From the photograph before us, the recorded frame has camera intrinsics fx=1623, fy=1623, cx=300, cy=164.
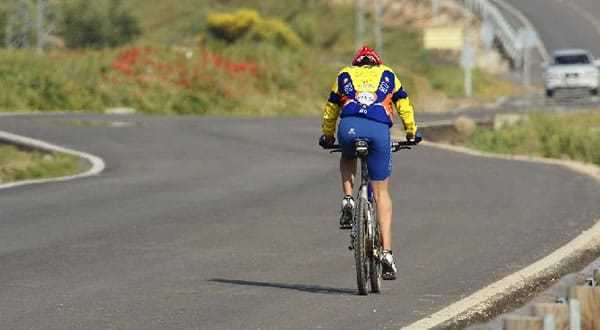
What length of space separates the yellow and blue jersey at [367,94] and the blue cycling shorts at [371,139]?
5 centimetres

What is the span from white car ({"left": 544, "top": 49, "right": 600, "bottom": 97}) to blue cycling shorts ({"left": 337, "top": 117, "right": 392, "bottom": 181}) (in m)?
41.1

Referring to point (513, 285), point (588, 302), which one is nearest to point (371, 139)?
point (513, 285)

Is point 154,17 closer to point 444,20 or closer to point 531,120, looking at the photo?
point 444,20

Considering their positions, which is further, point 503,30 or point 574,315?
point 503,30

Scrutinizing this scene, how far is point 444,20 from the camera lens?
78625mm

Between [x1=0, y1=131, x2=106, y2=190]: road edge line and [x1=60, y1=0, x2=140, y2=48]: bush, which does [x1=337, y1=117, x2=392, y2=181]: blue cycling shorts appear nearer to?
[x1=0, y1=131, x2=106, y2=190]: road edge line

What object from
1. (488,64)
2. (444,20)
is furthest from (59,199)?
(444,20)

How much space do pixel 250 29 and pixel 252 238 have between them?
65.8 meters

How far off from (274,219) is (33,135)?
14.9 meters

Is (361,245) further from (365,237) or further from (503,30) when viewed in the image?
(503,30)

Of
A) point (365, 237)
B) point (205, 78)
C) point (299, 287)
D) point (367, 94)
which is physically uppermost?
point (367, 94)

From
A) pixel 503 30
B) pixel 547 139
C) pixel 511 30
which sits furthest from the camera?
pixel 511 30

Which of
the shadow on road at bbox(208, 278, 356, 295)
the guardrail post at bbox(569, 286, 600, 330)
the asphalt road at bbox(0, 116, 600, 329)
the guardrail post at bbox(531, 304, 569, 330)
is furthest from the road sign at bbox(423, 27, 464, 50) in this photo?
the guardrail post at bbox(531, 304, 569, 330)

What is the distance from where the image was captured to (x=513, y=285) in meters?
10.8
